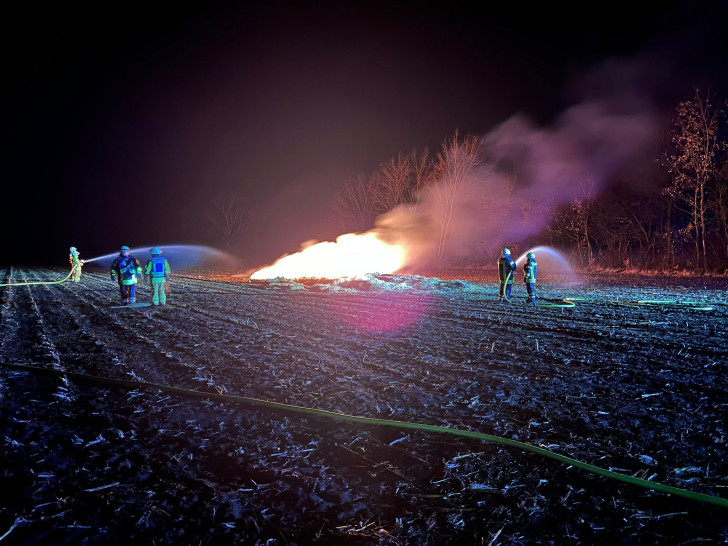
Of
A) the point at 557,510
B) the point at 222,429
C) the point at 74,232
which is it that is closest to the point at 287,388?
the point at 222,429

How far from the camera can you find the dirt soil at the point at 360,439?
95.0 inches

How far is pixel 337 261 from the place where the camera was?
1029 inches

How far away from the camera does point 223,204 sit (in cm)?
5444

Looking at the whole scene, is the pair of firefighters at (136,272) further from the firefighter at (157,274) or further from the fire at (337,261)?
the fire at (337,261)

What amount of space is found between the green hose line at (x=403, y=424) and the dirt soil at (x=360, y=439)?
49 mm

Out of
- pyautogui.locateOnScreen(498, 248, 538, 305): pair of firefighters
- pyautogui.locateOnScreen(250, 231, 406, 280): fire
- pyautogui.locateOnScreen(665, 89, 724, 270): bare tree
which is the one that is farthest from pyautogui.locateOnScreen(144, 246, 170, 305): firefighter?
A: pyautogui.locateOnScreen(665, 89, 724, 270): bare tree

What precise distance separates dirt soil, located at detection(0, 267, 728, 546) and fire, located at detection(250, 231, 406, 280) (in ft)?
49.8

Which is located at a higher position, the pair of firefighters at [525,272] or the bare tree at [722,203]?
the bare tree at [722,203]

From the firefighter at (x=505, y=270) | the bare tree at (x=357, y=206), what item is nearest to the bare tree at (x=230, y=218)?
the bare tree at (x=357, y=206)

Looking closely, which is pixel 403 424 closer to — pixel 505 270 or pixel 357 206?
pixel 505 270

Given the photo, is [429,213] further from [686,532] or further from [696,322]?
[686,532]

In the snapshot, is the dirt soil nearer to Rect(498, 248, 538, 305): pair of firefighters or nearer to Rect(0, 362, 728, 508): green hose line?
Rect(0, 362, 728, 508): green hose line

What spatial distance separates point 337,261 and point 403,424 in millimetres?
22521

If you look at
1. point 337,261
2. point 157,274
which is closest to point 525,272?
point 157,274
